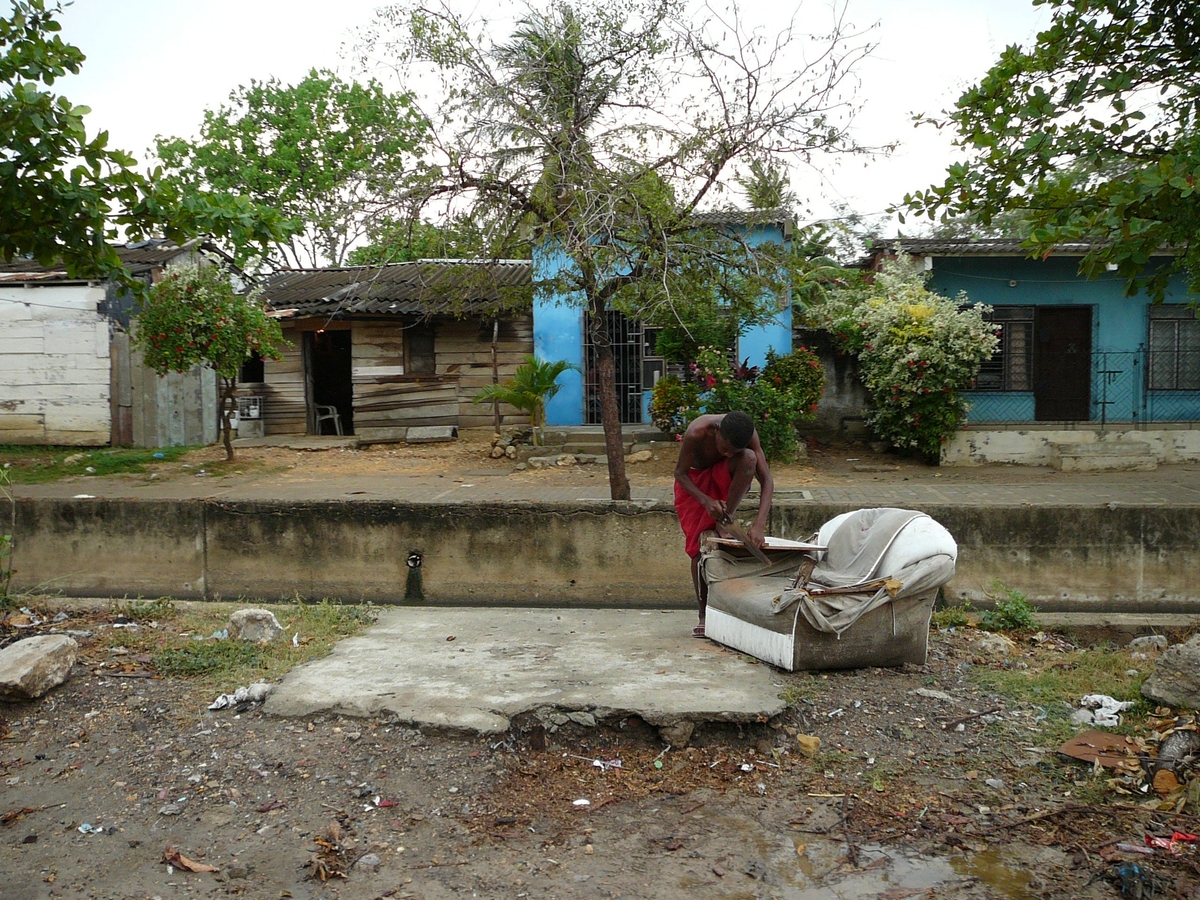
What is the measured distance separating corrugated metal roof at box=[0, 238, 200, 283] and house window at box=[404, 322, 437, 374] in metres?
3.73

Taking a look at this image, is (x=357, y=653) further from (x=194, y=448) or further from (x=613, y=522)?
(x=194, y=448)

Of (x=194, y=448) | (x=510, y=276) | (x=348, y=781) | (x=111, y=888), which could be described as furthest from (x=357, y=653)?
(x=194, y=448)

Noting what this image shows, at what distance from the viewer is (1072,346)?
47.7 feet

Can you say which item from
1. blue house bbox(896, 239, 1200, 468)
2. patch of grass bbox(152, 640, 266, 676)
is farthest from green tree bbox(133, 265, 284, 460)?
blue house bbox(896, 239, 1200, 468)

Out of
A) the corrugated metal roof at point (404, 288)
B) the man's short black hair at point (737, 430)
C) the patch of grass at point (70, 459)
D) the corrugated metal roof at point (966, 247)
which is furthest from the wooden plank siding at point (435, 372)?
the man's short black hair at point (737, 430)

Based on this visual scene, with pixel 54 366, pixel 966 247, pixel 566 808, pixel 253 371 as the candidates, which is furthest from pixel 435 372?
pixel 566 808

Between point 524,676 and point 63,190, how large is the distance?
4.03 metres

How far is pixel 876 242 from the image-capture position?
15031mm

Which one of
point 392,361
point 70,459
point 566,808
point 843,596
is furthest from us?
point 392,361

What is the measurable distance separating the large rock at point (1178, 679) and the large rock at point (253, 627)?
16.3ft

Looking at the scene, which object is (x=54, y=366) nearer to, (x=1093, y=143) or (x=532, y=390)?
(x=532, y=390)

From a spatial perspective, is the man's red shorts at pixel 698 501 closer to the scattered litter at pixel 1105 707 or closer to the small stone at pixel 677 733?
the small stone at pixel 677 733

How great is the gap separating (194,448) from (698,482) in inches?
398

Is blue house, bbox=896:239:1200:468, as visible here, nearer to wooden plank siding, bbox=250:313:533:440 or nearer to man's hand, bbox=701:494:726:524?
wooden plank siding, bbox=250:313:533:440
